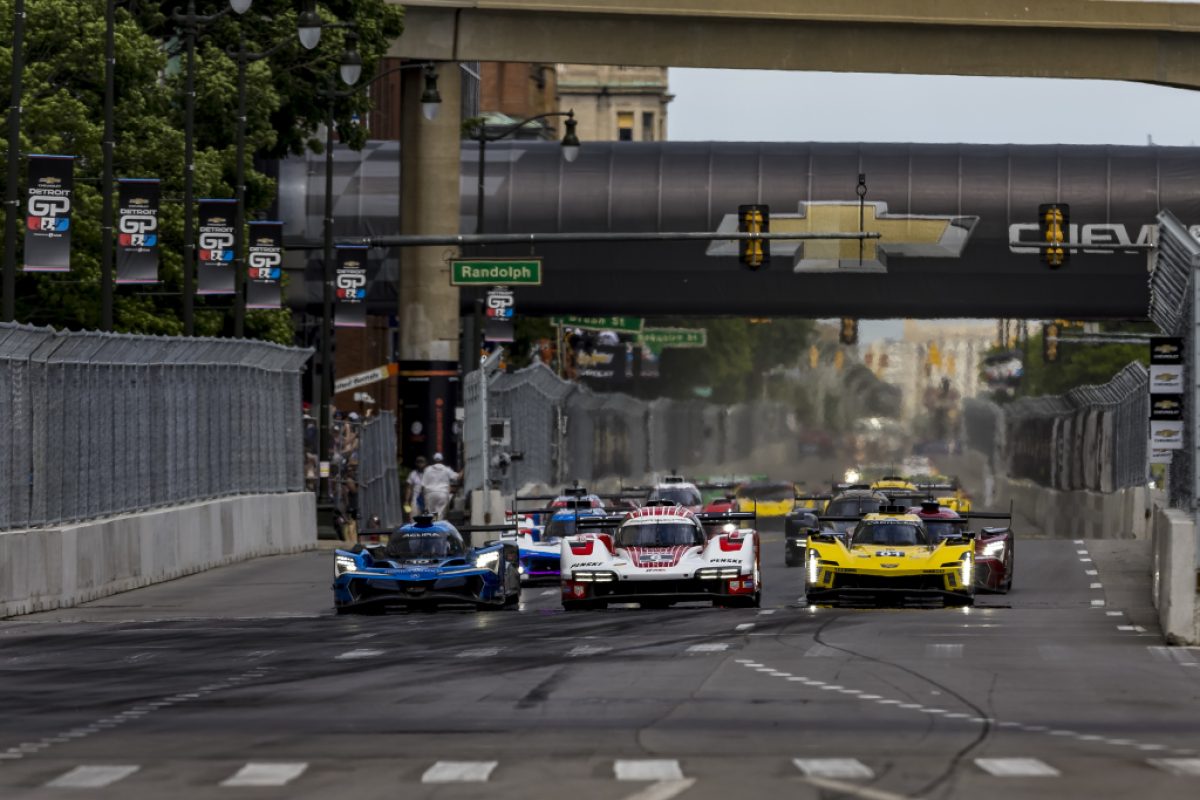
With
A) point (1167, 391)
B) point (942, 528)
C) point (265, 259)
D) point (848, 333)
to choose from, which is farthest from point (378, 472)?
point (1167, 391)

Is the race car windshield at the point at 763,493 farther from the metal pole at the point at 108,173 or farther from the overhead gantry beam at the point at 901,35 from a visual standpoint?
the metal pole at the point at 108,173

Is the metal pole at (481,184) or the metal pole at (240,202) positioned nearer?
the metal pole at (240,202)

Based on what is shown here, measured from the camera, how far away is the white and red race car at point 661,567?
93.1 ft

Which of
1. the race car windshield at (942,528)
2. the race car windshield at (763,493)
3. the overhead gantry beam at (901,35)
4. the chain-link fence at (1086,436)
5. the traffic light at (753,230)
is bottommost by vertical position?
the race car windshield at (763,493)

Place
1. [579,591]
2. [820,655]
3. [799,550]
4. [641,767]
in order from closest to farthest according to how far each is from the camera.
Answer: [641,767] < [820,655] < [579,591] < [799,550]

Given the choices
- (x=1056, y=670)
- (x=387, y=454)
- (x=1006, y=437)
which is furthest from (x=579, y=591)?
(x=1006, y=437)

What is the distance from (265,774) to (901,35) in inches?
1618

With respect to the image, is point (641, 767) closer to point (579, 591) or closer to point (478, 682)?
point (478, 682)

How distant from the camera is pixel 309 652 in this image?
2180cm

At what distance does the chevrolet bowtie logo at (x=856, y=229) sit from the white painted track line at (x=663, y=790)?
2045 inches

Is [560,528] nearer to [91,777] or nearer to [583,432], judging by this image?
[91,777]

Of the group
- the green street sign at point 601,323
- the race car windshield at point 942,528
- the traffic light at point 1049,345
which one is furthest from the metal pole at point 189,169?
the traffic light at point 1049,345

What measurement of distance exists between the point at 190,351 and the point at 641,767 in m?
25.2

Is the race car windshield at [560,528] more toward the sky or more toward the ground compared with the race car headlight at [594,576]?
more toward the sky
